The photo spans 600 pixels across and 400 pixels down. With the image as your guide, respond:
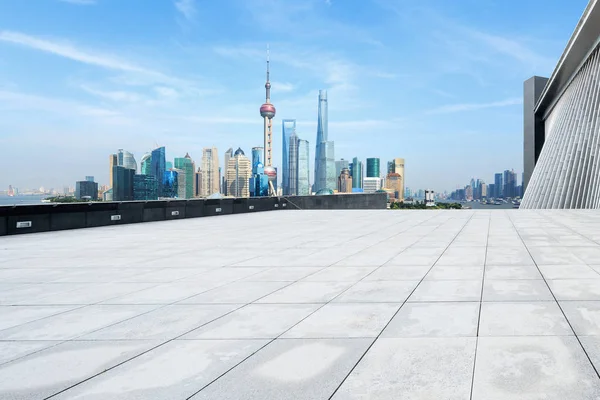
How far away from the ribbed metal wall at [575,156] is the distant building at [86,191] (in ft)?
89.0

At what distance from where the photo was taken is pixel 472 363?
11.7ft

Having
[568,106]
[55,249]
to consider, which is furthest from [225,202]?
[568,106]

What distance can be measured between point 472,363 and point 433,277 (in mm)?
3377

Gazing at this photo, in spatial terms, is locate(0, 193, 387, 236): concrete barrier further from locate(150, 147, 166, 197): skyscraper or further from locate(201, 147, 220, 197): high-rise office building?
locate(201, 147, 220, 197): high-rise office building

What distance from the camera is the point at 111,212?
1800cm

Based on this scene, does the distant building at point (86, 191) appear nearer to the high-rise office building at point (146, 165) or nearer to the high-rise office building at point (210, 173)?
the high-rise office building at point (146, 165)

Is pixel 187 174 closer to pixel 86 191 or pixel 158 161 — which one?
pixel 158 161

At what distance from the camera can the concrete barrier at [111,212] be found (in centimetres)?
1484

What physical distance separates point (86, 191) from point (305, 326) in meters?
19.6

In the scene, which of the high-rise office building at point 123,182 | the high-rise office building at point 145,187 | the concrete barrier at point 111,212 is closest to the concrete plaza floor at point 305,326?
the concrete barrier at point 111,212

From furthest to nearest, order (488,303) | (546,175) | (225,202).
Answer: (546,175), (225,202), (488,303)

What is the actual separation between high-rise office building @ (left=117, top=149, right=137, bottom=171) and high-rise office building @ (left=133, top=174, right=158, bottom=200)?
2.85ft

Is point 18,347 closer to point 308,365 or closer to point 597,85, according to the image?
point 308,365

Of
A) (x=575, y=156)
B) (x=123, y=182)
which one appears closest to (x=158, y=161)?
(x=123, y=182)
